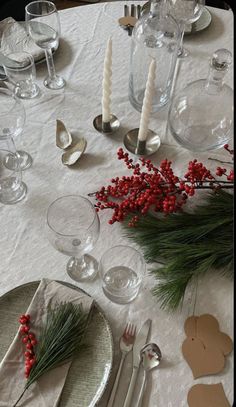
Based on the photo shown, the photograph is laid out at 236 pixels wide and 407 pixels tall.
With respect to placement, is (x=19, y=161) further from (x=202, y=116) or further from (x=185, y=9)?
(x=185, y=9)

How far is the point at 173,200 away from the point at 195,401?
34cm

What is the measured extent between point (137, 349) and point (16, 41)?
0.88m

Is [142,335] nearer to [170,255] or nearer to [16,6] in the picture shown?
[170,255]

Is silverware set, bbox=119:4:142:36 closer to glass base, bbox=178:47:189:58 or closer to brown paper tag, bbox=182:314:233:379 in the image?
glass base, bbox=178:47:189:58

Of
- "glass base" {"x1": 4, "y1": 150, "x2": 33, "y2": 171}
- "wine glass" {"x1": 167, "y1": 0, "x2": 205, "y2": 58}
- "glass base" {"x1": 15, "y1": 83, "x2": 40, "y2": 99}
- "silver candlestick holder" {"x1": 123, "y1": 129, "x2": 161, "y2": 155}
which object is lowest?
"glass base" {"x1": 4, "y1": 150, "x2": 33, "y2": 171}

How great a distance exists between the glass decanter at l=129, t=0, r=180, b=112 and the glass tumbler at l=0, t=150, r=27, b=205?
0.35 m

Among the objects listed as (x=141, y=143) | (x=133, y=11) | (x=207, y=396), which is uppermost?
(x=133, y=11)

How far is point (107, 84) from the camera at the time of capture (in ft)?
2.97

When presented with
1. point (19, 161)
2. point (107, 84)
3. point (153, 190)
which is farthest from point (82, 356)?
point (107, 84)

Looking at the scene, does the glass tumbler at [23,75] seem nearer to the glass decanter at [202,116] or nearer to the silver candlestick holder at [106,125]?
the silver candlestick holder at [106,125]

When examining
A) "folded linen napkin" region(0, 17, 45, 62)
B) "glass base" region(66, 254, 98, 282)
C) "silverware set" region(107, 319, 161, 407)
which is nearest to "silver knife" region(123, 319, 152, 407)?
"silverware set" region(107, 319, 161, 407)

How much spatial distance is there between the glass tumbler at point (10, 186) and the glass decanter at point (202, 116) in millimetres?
366

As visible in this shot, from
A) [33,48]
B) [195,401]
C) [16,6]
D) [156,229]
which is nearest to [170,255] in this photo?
[156,229]

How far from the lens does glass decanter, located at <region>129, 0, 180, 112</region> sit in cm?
97
